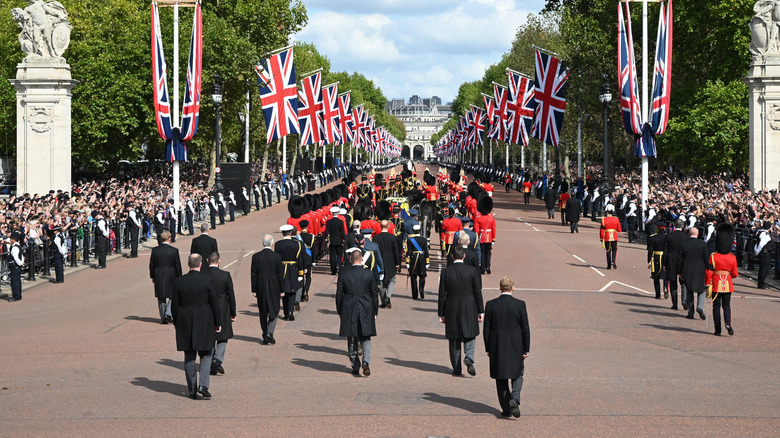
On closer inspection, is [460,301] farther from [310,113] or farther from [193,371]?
[310,113]

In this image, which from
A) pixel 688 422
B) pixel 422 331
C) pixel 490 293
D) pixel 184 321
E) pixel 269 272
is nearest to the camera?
pixel 688 422

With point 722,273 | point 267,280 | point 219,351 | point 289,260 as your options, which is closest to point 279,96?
point 289,260

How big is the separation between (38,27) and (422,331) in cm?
2544

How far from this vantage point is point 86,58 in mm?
53438

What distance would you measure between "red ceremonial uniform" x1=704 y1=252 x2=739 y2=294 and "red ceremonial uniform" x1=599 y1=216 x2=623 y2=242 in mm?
8617

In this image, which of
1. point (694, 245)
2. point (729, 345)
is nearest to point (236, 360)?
point (729, 345)

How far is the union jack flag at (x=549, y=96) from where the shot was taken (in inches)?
1829

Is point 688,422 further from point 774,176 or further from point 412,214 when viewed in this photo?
point 774,176

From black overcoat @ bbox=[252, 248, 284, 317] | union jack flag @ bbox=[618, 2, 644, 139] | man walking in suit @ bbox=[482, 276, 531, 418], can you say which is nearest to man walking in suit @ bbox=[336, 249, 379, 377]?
black overcoat @ bbox=[252, 248, 284, 317]

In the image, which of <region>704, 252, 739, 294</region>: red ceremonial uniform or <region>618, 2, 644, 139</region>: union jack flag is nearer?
<region>704, 252, 739, 294</region>: red ceremonial uniform

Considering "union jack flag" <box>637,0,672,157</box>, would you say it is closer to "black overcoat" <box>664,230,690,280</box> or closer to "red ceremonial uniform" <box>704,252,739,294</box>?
"black overcoat" <box>664,230,690,280</box>

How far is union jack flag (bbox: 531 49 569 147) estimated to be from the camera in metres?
46.5

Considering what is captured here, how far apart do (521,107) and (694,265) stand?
125 feet

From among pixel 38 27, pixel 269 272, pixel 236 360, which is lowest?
pixel 236 360
